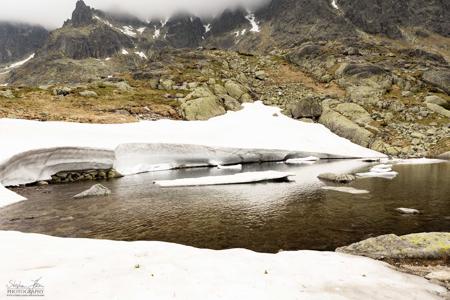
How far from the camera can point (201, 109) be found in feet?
279

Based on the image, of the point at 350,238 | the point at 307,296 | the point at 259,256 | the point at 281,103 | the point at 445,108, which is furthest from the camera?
the point at 281,103

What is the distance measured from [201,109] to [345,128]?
35796mm

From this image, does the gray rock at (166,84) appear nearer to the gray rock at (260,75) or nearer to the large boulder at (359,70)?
the gray rock at (260,75)

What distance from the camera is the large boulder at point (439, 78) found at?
106 metres

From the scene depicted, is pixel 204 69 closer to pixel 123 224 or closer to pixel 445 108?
pixel 445 108

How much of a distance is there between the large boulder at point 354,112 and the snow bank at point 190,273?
73.8 meters

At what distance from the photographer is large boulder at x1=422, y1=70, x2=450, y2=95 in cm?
10600

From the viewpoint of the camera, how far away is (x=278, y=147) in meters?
64.2

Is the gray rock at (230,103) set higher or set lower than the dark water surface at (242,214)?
higher

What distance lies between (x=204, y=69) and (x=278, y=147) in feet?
234

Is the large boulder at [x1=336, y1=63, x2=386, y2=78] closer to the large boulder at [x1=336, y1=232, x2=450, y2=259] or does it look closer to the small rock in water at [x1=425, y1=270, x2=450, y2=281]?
the large boulder at [x1=336, y1=232, x2=450, y2=259]

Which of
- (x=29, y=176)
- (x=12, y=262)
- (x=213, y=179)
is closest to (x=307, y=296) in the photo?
(x=12, y=262)

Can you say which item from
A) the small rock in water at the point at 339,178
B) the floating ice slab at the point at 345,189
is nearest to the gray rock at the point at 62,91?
the small rock in water at the point at 339,178
